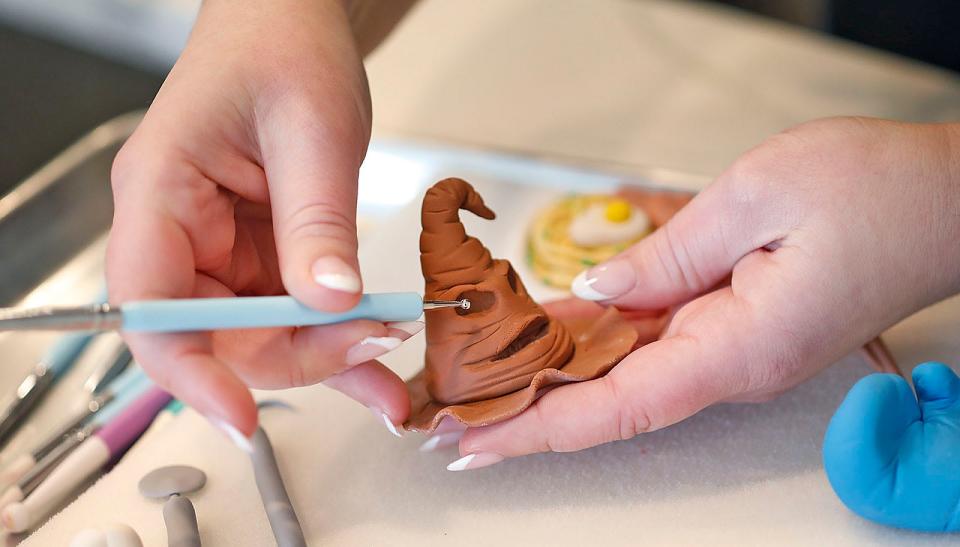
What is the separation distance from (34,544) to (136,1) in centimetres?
101

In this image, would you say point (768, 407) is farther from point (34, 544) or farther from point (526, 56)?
point (526, 56)

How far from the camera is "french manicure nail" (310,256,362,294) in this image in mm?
648

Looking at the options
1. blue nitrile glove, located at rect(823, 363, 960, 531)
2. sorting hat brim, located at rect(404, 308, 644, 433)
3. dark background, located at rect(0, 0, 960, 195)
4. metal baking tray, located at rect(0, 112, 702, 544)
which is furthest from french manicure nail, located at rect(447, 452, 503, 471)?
dark background, located at rect(0, 0, 960, 195)

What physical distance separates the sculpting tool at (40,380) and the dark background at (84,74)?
1.81 feet

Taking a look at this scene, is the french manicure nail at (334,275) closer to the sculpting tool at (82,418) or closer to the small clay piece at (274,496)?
the small clay piece at (274,496)

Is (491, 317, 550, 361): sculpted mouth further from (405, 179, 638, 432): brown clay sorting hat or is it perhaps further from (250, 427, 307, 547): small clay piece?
(250, 427, 307, 547): small clay piece

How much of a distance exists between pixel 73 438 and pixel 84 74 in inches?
36.9

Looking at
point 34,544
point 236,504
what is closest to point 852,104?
point 236,504

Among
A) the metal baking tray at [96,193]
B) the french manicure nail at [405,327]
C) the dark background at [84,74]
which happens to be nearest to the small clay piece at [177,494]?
the french manicure nail at [405,327]

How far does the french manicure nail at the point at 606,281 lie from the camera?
0.87m

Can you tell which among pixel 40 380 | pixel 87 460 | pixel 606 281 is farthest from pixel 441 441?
pixel 40 380

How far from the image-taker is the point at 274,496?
2.52 feet

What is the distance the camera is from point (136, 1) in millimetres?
1526

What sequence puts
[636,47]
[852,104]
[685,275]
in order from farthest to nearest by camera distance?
[636,47]
[852,104]
[685,275]
